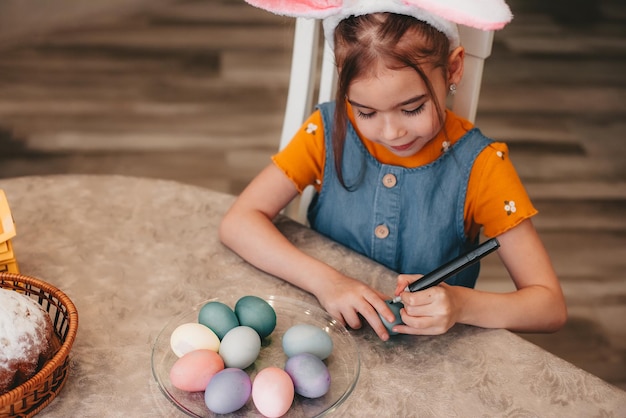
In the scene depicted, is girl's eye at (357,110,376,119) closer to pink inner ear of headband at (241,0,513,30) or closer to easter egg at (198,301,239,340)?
pink inner ear of headband at (241,0,513,30)

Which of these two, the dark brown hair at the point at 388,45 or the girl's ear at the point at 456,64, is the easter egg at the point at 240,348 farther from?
the girl's ear at the point at 456,64

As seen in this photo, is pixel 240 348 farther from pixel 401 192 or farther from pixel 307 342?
pixel 401 192

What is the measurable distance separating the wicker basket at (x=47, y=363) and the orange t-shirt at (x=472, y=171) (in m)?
0.47

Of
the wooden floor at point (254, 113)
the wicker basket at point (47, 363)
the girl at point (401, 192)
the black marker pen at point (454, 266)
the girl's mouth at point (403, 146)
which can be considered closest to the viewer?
the wicker basket at point (47, 363)

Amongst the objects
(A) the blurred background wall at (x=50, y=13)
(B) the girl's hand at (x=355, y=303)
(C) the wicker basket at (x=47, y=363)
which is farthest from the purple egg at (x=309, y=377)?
(A) the blurred background wall at (x=50, y=13)

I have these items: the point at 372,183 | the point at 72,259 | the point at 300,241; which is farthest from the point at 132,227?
the point at 372,183

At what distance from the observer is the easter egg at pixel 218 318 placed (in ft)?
3.08

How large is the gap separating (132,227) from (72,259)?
0.11 m

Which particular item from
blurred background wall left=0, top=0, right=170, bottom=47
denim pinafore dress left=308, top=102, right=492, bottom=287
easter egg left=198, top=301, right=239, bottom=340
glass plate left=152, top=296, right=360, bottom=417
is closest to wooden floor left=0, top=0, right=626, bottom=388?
blurred background wall left=0, top=0, right=170, bottom=47

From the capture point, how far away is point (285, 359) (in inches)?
36.6

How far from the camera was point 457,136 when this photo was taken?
1.23 m

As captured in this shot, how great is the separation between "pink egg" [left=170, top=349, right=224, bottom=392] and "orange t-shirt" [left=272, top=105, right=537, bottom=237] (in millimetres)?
471

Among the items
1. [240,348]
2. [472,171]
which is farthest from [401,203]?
[240,348]

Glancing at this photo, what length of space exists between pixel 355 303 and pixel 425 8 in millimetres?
390
